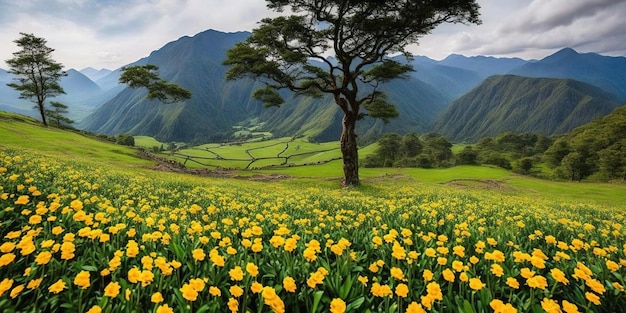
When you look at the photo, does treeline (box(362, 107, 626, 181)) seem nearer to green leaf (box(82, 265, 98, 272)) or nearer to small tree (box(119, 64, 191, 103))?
small tree (box(119, 64, 191, 103))

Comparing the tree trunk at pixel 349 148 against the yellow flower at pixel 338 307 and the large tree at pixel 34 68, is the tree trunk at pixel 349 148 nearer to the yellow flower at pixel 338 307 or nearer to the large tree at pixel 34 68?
the yellow flower at pixel 338 307

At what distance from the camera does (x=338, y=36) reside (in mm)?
23188

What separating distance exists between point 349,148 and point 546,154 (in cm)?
8696

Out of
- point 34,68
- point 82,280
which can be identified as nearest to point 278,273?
point 82,280

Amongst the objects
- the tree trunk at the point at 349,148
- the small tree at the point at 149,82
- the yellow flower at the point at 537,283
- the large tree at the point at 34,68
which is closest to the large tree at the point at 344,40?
the tree trunk at the point at 349,148

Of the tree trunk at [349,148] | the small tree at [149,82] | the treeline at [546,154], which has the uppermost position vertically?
→ the small tree at [149,82]

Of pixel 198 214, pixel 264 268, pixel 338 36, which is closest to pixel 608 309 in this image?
pixel 264 268

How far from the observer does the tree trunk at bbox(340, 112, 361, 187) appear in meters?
25.5

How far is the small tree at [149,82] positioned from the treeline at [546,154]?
221ft

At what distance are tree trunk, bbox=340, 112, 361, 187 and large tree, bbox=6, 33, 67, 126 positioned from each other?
68.6 metres

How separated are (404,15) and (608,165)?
6904 centimetres

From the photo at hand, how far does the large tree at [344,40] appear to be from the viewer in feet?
65.1

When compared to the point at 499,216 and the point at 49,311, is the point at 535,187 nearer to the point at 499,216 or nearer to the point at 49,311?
the point at 499,216

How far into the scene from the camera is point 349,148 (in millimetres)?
25969
